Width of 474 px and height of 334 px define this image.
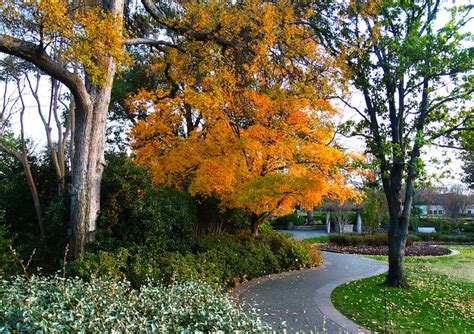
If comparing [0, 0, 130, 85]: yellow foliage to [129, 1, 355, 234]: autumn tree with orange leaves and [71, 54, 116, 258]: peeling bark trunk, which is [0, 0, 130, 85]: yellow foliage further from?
[129, 1, 355, 234]: autumn tree with orange leaves

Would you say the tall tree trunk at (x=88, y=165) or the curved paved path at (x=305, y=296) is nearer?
the curved paved path at (x=305, y=296)

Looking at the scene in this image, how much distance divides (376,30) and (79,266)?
26.3 ft

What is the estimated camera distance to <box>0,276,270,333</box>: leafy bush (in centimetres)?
292

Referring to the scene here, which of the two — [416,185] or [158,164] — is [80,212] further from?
[416,185]

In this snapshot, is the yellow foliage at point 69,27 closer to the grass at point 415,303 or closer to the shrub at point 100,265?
the shrub at point 100,265

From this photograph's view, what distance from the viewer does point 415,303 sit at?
7.38 m

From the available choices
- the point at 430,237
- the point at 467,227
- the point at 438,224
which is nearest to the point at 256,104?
the point at 430,237

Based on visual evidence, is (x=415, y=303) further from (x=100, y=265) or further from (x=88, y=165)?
(x=88, y=165)

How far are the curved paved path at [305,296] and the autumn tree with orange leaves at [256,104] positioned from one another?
2.14 m

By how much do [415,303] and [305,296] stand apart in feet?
6.93

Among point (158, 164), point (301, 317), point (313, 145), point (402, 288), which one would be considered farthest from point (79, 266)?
point (402, 288)

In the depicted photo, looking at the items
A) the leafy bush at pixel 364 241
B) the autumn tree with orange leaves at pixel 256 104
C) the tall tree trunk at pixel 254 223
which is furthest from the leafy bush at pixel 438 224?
the autumn tree with orange leaves at pixel 256 104

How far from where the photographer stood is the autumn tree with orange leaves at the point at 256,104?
9516 mm

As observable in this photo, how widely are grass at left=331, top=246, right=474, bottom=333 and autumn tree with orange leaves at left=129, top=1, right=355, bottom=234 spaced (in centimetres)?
292
